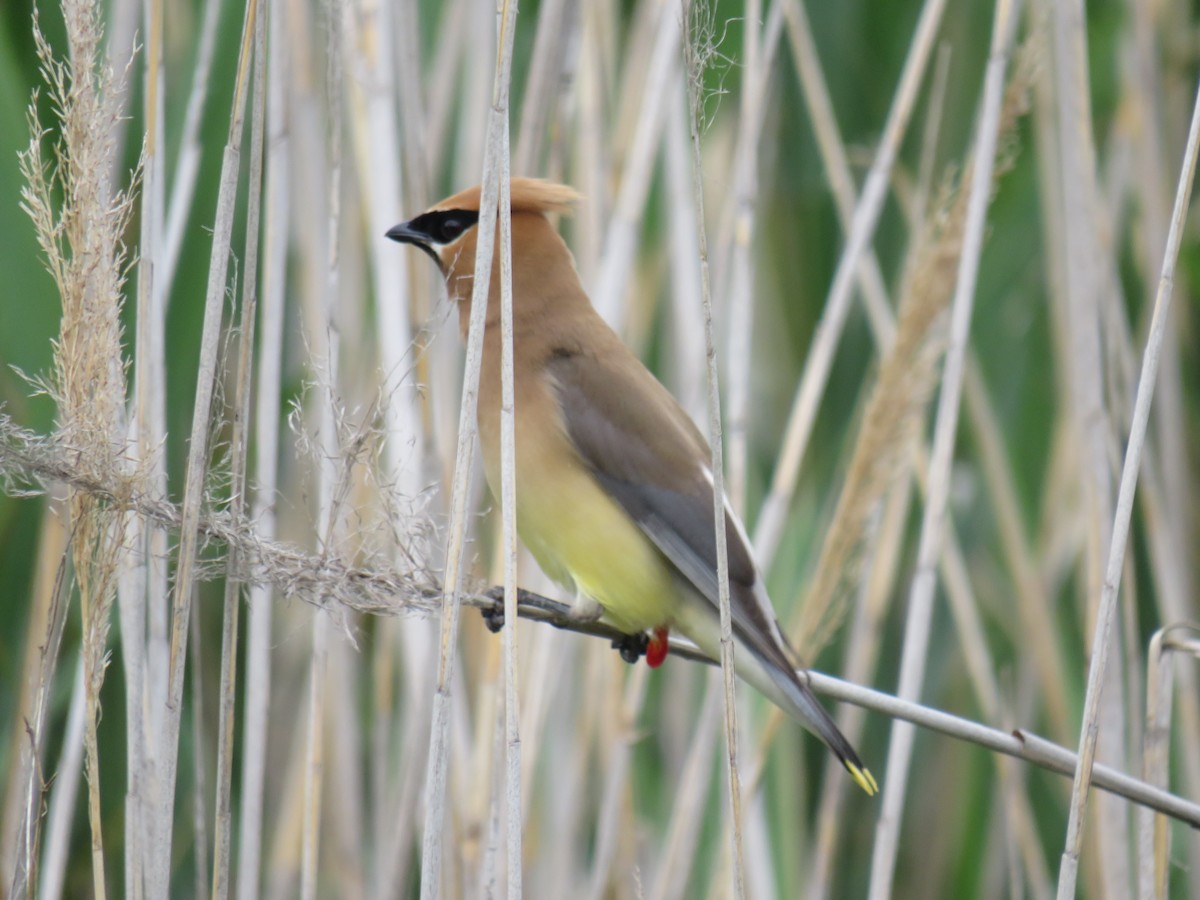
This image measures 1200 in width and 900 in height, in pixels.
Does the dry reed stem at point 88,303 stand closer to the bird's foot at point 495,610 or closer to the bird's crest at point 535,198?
the bird's foot at point 495,610

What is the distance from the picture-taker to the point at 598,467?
2.22 m

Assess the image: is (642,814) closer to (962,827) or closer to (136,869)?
(962,827)

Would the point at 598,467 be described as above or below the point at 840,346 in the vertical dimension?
below

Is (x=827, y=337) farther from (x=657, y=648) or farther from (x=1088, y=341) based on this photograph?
(x=657, y=648)

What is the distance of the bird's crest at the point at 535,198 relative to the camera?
2170 mm

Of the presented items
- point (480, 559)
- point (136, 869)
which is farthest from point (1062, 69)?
point (136, 869)

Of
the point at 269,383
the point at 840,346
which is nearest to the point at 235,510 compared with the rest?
the point at 269,383

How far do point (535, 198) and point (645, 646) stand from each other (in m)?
0.72

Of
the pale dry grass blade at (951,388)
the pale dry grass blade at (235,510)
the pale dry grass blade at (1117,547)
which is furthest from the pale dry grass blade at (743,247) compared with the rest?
the pale dry grass blade at (235,510)

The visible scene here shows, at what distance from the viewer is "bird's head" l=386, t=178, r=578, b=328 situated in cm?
218

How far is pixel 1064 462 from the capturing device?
295cm

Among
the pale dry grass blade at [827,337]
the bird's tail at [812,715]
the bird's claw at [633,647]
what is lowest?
the bird's tail at [812,715]

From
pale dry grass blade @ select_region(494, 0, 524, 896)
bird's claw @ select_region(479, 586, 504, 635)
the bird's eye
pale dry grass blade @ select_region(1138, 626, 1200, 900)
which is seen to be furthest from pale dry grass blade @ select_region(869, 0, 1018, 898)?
pale dry grass blade @ select_region(494, 0, 524, 896)

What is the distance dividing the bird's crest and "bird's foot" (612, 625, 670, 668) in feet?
2.23
